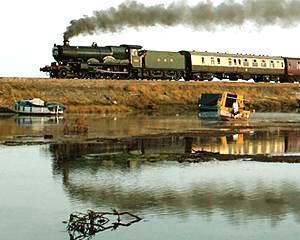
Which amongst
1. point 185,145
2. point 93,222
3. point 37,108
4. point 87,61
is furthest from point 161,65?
point 93,222

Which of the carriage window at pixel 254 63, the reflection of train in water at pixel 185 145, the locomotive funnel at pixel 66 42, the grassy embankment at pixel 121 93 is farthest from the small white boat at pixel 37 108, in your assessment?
the carriage window at pixel 254 63

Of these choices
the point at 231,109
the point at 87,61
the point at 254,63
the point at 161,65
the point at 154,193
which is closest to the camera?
the point at 154,193

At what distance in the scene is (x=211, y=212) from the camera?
17.4 metres

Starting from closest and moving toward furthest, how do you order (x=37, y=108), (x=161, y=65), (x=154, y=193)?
(x=154, y=193) < (x=37, y=108) < (x=161, y=65)

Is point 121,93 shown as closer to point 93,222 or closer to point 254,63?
point 254,63

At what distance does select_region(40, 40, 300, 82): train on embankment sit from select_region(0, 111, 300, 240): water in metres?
35.1

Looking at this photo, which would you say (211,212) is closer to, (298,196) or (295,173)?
(298,196)

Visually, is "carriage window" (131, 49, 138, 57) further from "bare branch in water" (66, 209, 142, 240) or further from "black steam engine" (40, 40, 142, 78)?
"bare branch in water" (66, 209, 142, 240)

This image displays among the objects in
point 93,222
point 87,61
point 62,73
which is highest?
point 87,61

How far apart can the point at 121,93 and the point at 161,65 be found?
8.24 meters

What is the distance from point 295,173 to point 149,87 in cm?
4904

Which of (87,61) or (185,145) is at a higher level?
(87,61)

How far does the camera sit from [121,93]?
69312 millimetres

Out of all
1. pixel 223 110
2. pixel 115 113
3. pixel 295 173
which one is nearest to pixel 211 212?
pixel 295 173
